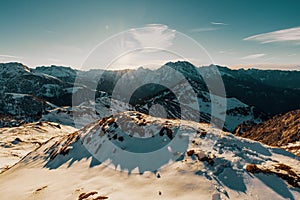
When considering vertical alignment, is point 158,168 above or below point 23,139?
above

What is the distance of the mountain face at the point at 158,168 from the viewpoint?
16344mm

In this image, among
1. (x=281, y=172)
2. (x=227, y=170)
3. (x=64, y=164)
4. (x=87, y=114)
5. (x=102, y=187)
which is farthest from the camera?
(x=87, y=114)

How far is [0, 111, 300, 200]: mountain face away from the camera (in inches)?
643

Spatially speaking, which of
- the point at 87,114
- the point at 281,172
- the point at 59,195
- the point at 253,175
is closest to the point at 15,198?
the point at 59,195

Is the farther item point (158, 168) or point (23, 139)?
point (23, 139)

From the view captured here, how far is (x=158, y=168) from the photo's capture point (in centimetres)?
2081

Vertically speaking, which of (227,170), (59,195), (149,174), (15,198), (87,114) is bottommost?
A: (87,114)

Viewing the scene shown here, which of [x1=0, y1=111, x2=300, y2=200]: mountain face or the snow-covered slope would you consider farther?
the snow-covered slope

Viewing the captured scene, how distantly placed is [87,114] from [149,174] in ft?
540

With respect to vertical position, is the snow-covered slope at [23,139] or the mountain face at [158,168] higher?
the mountain face at [158,168]

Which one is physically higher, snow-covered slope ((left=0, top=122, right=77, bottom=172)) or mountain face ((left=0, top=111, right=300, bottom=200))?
mountain face ((left=0, top=111, right=300, bottom=200))

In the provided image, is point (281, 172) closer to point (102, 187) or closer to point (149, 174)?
point (149, 174)

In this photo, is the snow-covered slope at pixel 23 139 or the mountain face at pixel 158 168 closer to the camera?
the mountain face at pixel 158 168

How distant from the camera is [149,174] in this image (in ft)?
66.5
